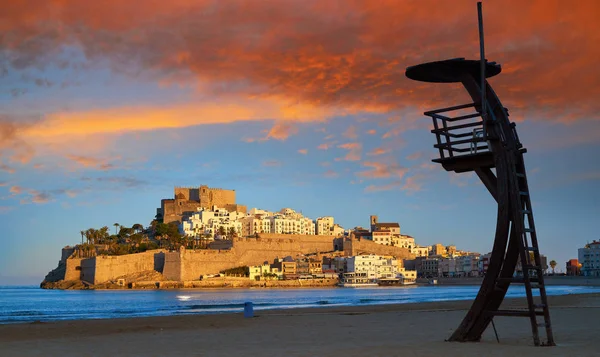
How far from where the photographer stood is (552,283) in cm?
13950

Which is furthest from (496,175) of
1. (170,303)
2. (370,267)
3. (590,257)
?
(590,257)

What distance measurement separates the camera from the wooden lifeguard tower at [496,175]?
45.9ft

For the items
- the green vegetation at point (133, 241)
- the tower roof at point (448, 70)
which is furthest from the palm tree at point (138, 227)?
the tower roof at point (448, 70)

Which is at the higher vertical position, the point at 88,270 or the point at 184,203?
the point at 184,203

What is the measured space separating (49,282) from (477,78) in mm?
141764

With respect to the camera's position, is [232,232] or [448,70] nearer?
[448,70]

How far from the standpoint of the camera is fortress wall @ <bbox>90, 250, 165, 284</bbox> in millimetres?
121812

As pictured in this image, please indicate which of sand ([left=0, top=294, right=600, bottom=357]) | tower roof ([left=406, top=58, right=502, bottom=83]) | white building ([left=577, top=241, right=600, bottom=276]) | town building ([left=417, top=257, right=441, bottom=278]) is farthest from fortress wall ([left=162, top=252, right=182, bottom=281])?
tower roof ([left=406, top=58, right=502, bottom=83])

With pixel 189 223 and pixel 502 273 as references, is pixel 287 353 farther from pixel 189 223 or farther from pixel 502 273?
pixel 189 223

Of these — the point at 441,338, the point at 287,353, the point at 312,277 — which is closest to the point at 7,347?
the point at 287,353

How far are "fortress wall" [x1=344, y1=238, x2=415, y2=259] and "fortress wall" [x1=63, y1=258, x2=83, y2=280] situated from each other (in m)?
61.4

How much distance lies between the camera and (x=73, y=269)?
127125 millimetres

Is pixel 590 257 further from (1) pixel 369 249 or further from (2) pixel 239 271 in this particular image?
(2) pixel 239 271

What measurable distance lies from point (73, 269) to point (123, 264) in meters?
9.11
